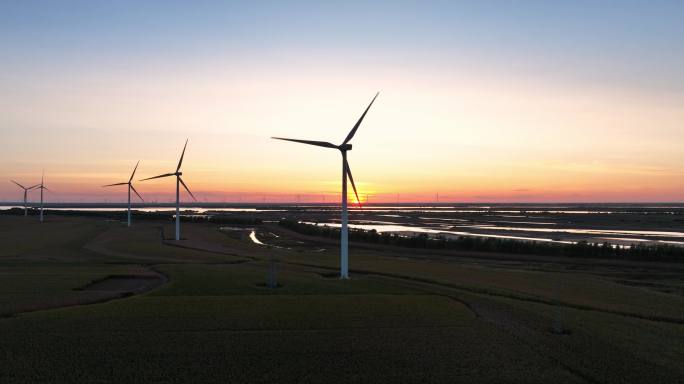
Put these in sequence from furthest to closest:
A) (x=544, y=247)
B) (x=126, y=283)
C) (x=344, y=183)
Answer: (x=544, y=247), (x=344, y=183), (x=126, y=283)

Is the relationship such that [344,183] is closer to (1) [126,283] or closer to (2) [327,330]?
(1) [126,283]

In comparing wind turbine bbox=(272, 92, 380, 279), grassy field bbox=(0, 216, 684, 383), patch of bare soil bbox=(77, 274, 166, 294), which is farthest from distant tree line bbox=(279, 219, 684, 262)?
patch of bare soil bbox=(77, 274, 166, 294)

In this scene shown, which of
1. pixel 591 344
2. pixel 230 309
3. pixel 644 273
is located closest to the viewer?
pixel 591 344

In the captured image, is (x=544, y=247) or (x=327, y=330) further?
(x=544, y=247)

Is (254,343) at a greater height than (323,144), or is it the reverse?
(323,144)

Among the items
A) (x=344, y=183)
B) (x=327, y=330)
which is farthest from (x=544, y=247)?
(x=327, y=330)

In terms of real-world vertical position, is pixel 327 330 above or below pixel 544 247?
above

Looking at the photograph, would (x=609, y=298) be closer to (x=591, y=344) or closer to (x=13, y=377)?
(x=591, y=344)

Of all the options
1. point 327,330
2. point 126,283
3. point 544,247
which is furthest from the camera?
point 544,247

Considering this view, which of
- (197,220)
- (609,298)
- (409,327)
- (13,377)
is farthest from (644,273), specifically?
(197,220)
